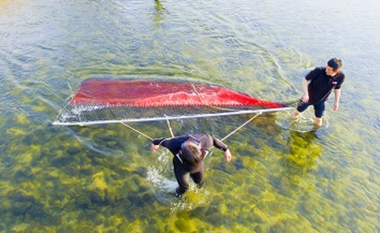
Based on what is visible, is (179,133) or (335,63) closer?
(335,63)

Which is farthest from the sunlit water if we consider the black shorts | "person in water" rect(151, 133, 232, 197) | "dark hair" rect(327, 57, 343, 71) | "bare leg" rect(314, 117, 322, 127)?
"dark hair" rect(327, 57, 343, 71)

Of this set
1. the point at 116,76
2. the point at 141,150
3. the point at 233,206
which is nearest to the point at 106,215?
the point at 141,150

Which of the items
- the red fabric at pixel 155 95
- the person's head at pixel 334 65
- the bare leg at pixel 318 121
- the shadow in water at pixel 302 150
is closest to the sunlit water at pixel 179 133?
the shadow in water at pixel 302 150

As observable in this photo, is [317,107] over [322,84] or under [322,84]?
under

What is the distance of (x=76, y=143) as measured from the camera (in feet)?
27.4

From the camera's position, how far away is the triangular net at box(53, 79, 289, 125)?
887 cm

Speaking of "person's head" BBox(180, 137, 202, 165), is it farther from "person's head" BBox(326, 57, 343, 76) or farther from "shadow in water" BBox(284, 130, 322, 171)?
"person's head" BBox(326, 57, 343, 76)

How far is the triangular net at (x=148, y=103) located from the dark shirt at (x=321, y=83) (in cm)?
124

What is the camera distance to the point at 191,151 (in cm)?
521

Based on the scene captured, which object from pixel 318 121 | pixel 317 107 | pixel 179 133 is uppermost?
pixel 317 107

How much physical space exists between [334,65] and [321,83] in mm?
861

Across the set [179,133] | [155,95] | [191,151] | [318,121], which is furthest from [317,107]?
[191,151]

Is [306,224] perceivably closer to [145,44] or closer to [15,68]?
[145,44]

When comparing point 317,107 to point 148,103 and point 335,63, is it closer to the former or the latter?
point 335,63
